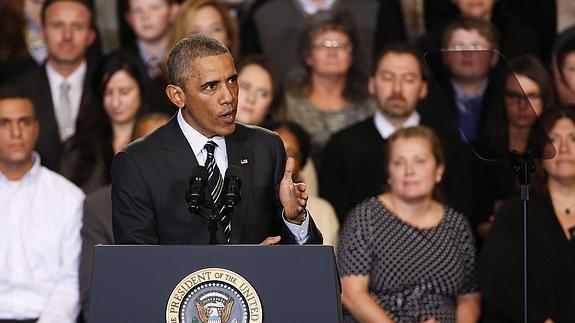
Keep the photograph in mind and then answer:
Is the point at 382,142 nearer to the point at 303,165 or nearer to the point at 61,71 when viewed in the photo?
the point at 303,165

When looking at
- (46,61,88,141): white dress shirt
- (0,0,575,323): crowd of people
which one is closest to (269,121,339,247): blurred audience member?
(0,0,575,323): crowd of people

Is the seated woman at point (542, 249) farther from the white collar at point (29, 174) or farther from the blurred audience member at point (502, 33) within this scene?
the white collar at point (29, 174)

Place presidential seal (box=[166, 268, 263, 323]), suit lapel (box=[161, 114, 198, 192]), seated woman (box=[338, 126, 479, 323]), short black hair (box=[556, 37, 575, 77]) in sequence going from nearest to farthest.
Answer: presidential seal (box=[166, 268, 263, 323])
suit lapel (box=[161, 114, 198, 192])
seated woman (box=[338, 126, 479, 323])
short black hair (box=[556, 37, 575, 77])

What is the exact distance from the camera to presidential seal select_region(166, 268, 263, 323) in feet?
8.96

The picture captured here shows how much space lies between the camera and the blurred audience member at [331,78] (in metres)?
5.69

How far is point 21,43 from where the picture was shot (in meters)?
6.02

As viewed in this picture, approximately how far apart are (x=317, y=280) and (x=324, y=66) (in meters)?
3.03

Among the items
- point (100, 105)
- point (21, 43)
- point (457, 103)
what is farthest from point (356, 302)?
point (21, 43)

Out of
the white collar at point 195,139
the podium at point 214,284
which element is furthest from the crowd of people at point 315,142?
the podium at point 214,284

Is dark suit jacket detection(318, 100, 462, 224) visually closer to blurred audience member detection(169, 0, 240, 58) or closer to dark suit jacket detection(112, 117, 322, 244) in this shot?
blurred audience member detection(169, 0, 240, 58)

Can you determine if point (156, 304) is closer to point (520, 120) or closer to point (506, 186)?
point (520, 120)

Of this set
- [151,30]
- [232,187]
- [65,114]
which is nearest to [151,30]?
[151,30]

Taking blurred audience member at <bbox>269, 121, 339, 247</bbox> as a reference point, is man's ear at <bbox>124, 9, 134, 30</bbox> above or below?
above

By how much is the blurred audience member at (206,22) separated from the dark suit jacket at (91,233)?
1.23 meters
